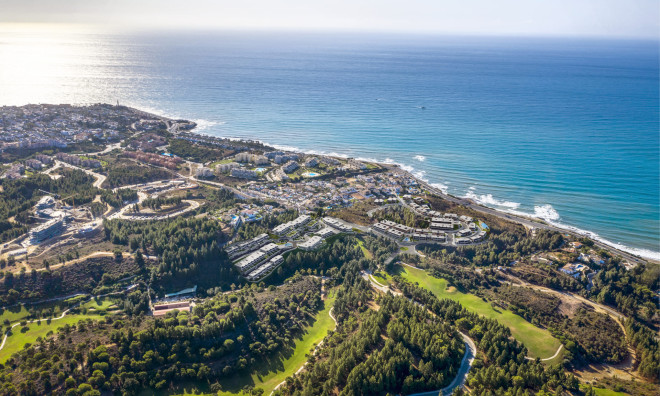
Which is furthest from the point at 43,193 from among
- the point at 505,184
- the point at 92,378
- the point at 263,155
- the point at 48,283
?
the point at 505,184

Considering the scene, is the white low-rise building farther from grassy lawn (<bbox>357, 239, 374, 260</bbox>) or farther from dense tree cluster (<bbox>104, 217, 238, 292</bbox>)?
dense tree cluster (<bbox>104, 217, 238, 292</bbox>)

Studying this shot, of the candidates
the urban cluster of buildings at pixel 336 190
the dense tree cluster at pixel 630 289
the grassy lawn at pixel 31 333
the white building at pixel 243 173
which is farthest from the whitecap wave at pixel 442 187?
the grassy lawn at pixel 31 333

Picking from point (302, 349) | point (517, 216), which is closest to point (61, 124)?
point (302, 349)

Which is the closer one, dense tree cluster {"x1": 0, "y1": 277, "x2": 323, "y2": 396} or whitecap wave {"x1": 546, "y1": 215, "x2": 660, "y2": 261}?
dense tree cluster {"x1": 0, "y1": 277, "x2": 323, "y2": 396}

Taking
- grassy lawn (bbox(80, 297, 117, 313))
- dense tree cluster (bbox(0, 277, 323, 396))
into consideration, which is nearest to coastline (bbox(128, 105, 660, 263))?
dense tree cluster (bbox(0, 277, 323, 396))

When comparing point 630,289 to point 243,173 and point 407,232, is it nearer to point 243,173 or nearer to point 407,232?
point 407,232
